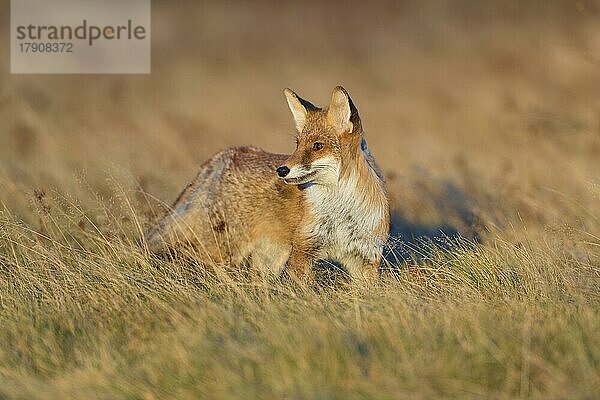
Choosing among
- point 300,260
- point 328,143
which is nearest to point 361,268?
point 300,260

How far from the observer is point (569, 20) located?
74.6ft

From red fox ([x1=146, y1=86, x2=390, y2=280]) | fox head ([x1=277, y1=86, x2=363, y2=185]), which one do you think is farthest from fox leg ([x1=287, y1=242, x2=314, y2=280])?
fox head ([x1=277, y1=86, x2=363, y2=185])

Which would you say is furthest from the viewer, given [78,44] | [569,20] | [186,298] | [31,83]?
[569,20]

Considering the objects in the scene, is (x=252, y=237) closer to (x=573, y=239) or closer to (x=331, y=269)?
(x=331, y=269)

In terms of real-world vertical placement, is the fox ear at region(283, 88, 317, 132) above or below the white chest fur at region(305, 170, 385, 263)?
above

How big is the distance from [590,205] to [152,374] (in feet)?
17.6

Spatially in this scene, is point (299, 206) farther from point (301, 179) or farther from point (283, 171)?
point (283, 171)

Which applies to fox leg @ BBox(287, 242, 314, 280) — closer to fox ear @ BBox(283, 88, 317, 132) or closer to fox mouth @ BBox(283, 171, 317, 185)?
fox mouth @ BBox(283, 171, 317, 185)

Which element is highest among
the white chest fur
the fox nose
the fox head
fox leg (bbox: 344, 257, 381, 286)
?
the fox head

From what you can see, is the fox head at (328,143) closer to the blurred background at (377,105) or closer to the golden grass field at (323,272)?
the golden grass field at (323,272)

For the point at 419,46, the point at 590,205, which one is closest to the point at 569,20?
the point at 419,46

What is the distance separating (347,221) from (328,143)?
65cm

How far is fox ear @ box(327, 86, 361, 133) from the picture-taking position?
271 inches

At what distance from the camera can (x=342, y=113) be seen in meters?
6.96
